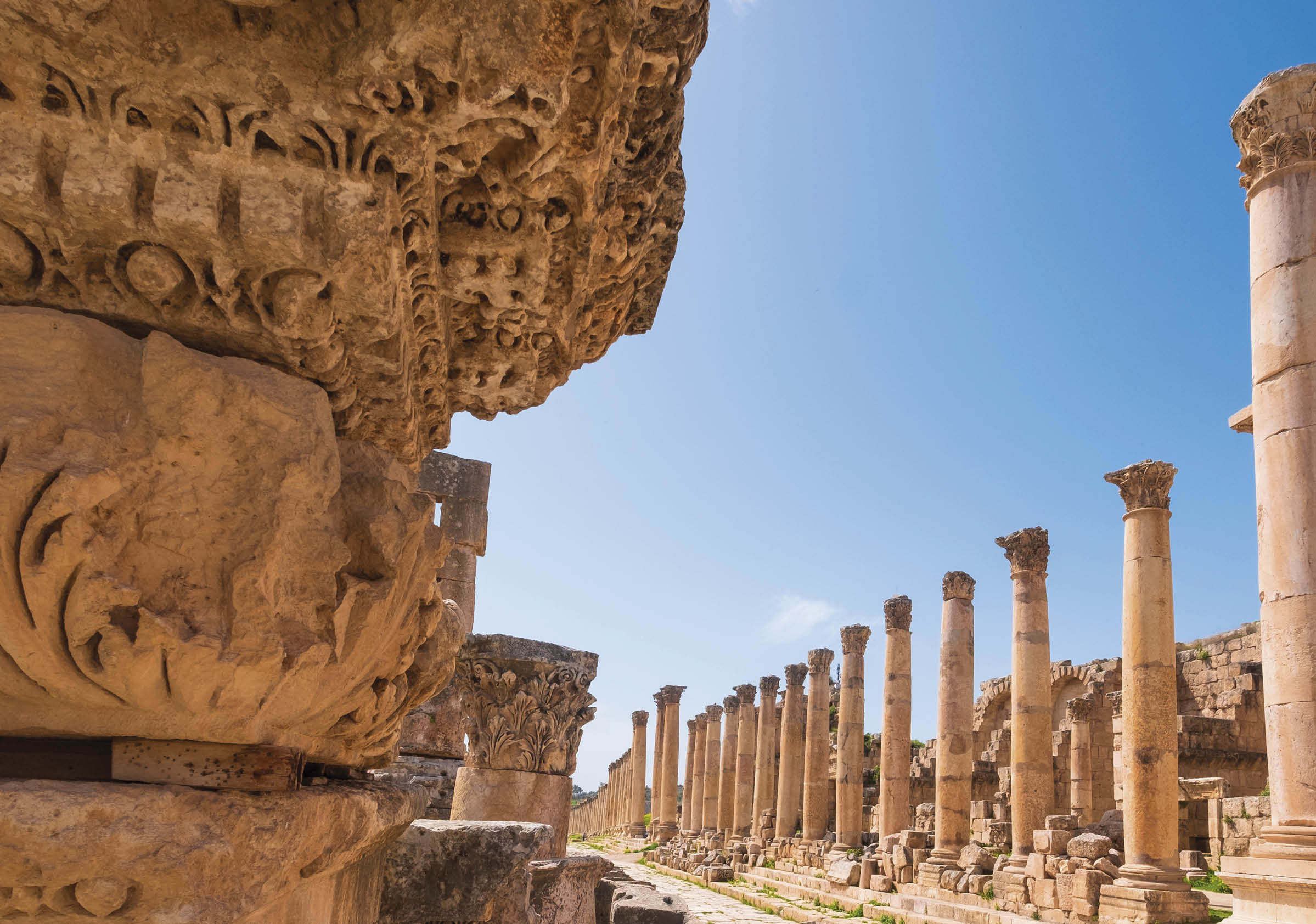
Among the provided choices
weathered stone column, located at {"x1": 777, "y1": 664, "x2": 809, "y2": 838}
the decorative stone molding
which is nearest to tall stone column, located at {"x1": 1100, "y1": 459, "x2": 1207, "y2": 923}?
the decorative stone molding

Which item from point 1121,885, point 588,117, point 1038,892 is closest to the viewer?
point 588,117

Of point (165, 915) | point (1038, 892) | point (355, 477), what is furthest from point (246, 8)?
point (1038, 892)

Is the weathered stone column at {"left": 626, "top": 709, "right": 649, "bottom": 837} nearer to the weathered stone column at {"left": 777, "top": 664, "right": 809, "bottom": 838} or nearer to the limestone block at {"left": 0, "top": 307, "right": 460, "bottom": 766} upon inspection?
the weathered stone column at {"left": 777, "top": 664, "right": 809, "bottom": 838}

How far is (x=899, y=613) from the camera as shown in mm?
25547

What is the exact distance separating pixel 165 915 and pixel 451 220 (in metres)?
1.56

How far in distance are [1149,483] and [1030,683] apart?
18.1ft

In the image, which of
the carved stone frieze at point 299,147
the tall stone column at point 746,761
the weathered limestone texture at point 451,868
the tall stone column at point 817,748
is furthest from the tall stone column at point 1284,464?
the tall stone column at point 746,761

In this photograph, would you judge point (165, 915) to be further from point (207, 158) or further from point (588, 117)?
point (588, 117)

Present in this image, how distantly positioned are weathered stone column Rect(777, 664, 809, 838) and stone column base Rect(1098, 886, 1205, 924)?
19703mm

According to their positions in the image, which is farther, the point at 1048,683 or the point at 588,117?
the point at 1048,683

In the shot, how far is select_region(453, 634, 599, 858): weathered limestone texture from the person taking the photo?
829 cm

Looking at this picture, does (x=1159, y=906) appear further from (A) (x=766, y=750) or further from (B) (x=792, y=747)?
(A) (x=766, y=750)

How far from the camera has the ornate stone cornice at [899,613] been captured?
83.5 ft

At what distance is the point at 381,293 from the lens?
211 cm
